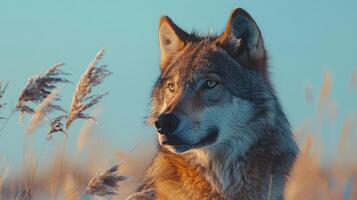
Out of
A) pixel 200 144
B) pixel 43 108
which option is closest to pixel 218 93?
pixel 200 144

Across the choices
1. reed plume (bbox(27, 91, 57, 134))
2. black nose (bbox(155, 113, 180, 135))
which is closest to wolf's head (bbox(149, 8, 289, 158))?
black nose (bbox(155, 113, 180, 135))

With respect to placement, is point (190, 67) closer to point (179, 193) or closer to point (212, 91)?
point (212, 91)

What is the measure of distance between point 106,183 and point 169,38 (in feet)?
9.21

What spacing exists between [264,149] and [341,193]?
119 centimetres

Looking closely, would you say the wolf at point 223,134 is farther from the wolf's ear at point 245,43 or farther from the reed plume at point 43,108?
the reed plume at point 43,108

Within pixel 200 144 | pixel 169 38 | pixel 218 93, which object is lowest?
pixel 200 144

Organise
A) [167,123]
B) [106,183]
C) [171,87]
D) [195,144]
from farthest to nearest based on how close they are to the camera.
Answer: [171,87] < [195,144] < [167,123] < [106,183]

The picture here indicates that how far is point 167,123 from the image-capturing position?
173 inches

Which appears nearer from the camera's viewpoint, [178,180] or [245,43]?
[178,180]

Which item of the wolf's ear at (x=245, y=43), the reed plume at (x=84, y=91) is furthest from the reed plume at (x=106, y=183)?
the wolf's ear at (x=245, y=43)

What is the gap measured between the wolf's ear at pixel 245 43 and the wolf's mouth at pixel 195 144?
803 millimetres

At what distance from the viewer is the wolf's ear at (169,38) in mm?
5656

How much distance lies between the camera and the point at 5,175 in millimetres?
4410

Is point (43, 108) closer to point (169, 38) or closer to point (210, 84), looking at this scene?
point (210, 84)
